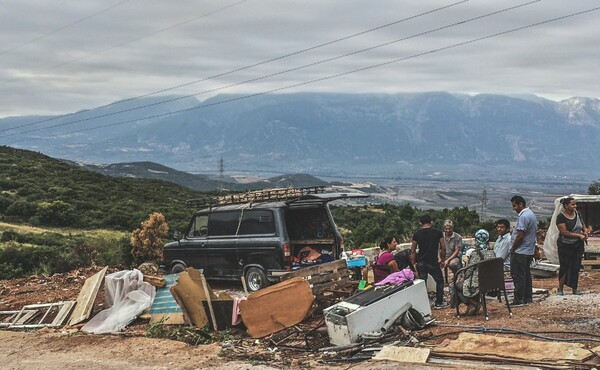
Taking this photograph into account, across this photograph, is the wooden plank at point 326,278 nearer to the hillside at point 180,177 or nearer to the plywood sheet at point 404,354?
the plywood sheet at point 404,354

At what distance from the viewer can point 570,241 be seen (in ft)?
35.8

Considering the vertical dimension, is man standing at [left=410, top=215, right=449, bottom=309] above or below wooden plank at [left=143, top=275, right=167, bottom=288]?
above

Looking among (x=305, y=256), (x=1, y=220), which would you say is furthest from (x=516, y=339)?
(x=1, y=220)

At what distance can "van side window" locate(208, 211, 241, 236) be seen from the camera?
46.9 feet

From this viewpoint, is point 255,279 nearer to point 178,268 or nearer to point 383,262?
point 178,268

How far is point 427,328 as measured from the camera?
377 inches

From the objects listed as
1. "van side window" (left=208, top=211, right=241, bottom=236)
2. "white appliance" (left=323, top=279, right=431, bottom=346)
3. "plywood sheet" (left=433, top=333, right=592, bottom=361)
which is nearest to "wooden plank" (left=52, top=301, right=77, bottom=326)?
"van side window" (left=208, top=211, right=241, bottom=236)

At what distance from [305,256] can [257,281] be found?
1110mm

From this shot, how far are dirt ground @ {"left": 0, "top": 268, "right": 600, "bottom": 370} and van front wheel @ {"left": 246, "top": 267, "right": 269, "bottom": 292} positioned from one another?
2.30m

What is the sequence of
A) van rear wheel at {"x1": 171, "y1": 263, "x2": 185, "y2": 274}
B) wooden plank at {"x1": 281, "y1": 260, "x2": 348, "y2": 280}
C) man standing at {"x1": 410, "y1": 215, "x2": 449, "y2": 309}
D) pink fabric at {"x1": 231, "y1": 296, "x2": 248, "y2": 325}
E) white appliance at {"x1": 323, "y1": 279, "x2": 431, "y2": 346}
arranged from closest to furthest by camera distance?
white appliance at {"x1": 323, "y1": 279, "x2": 431, "y2": 346} → pink fabric at {"x1": 231, "y1": 296, "x2": 248, "y2": 325} → man standing at {"x1": 410, "y1": 215, "x2": 449, "y2": 309} → wooden plank at {"x1": 281, "y1": 260, "x2": 348, "y2": 280} → van rear wheel at {"x1": 171, "y1": 263, "x2": 185, "y2": 274}

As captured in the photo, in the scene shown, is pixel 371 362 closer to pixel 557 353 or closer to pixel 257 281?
pixel 557 353

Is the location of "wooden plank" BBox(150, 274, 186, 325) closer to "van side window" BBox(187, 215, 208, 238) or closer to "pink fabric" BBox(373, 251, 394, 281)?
"van side window" BBox(187, 215, 208, 238)

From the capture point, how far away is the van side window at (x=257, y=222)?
531 inches

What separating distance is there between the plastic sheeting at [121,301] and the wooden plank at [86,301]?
1.08 ft
